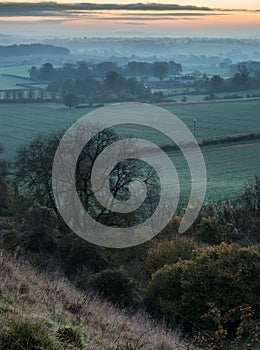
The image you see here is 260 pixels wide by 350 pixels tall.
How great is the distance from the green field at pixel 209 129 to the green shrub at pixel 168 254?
14.6 m

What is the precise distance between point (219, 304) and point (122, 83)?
79.2 meters

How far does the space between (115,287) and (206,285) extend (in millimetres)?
2294

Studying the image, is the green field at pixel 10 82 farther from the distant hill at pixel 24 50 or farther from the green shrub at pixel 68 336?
the green shrub at pixel 68 336

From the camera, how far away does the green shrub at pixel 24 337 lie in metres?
4.87

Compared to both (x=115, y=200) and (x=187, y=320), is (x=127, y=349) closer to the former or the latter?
(x=187, y=320)

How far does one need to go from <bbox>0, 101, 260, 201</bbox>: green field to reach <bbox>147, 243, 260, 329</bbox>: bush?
59.6 ft

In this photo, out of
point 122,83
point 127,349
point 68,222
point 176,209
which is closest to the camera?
point 127,349

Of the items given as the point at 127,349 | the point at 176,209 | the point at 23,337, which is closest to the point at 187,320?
the point at 127,349

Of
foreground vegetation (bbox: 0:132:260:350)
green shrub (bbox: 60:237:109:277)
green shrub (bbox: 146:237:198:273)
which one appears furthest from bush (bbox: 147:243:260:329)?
green shrub (bbox: 146:237:198:273)

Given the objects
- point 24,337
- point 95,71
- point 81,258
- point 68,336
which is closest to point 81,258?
point 81,258

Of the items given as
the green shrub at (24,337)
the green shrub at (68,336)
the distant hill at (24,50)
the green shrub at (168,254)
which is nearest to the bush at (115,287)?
the green shrub at (168,254)

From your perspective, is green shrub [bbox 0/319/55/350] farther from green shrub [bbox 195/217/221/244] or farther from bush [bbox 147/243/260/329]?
green shrub [bbox 195/217/221/244]

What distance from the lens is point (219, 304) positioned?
12.5 meters

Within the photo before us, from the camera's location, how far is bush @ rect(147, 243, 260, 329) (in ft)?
40.6
